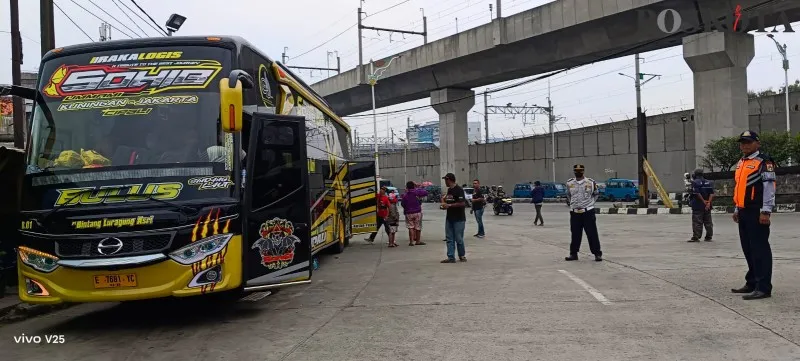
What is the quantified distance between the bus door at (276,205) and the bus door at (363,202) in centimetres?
914

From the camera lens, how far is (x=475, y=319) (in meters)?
7.03

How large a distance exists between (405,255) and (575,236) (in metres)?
4.10

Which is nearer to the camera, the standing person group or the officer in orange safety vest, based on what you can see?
the officer in orange safety vest

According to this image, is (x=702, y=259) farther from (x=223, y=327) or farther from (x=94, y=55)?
(x=94, y=55)

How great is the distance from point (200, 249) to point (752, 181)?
21.2ft

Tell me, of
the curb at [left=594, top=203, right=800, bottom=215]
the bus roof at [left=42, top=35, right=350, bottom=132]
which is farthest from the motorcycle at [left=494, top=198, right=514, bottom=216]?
the bus roof at [left=42, top=35, right=350, bottom=132]

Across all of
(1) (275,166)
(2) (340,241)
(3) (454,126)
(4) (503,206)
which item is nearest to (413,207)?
(2) (340,241)

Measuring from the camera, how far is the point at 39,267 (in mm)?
6664

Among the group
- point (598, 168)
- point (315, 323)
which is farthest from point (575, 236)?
point (598, 168)

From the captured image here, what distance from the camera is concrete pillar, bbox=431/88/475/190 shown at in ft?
136

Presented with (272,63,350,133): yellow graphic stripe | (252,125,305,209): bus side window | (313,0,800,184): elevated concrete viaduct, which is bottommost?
(252,125,305,209): bus side window

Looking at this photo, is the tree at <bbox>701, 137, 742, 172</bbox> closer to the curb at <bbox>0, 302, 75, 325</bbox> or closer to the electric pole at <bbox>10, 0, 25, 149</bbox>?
the electric pole at <bbox>10, 0, 25, 149</bbox>

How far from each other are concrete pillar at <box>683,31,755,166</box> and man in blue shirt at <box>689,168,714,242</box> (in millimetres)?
13821

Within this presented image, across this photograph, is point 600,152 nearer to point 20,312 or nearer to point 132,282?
point 20,312
